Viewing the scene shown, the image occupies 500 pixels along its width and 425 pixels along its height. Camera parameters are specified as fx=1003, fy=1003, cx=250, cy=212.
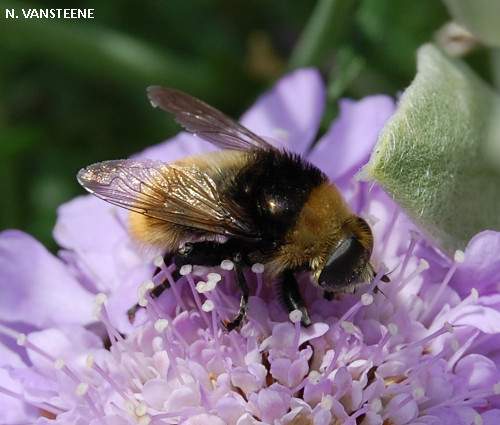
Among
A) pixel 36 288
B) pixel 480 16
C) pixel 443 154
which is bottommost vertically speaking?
pixel 36 288

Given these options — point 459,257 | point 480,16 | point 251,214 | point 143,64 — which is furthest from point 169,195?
point 143,64

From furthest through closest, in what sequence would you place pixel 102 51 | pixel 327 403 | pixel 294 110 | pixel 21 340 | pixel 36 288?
pixel 102 51 < pixel 294 110 < pixel 36 288 < pixel 21 340 < pixel 327 403

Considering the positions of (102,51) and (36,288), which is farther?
(102,51)

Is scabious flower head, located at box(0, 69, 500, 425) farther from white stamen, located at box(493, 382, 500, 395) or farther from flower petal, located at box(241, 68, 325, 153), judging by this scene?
flower petal, located at box(241, 68, 325, 153)

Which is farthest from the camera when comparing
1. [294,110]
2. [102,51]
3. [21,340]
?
[102,51]

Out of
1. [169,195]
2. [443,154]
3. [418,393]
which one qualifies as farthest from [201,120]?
[418,393]

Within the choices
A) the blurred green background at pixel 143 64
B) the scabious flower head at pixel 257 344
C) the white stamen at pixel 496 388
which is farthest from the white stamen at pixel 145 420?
the blurred green background at pixel 143 64

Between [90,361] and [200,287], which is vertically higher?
[200,287]

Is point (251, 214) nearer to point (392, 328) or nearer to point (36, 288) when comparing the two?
point (392, 328)
